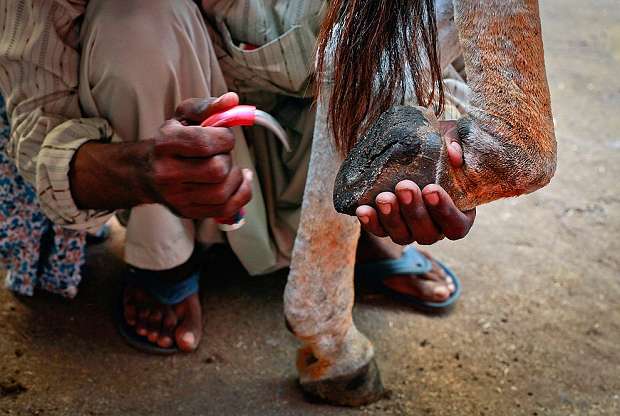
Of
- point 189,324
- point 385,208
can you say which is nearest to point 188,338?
point 189,324

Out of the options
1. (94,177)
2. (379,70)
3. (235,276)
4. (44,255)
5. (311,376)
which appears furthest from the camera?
(235,276)

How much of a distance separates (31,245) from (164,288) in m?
0.28

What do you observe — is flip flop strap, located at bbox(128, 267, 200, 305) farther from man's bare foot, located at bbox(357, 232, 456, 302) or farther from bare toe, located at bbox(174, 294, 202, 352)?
man's bare foot, located at bbox(357, 232, 456, 302)

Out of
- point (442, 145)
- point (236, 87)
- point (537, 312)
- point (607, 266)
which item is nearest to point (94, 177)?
point (236, 87)

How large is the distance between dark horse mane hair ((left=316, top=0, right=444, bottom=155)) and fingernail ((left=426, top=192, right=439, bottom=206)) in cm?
21

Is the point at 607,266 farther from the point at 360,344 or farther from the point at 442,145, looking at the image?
the point at 442,145

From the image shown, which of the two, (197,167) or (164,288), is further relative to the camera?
(164,288)

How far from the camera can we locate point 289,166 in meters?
1.65

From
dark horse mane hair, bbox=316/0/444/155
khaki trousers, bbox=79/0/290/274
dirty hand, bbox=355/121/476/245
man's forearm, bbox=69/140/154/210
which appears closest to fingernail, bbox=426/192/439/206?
dirty hand, bbox=355/121/476/245

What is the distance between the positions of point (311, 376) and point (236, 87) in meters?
0.58

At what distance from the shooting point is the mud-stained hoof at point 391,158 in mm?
942

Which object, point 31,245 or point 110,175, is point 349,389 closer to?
point 110,175

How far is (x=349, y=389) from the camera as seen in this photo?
1.43m

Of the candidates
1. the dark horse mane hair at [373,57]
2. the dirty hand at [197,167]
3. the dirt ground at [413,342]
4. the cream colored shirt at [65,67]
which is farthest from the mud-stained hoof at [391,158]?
the dirt ground at [413,342]
